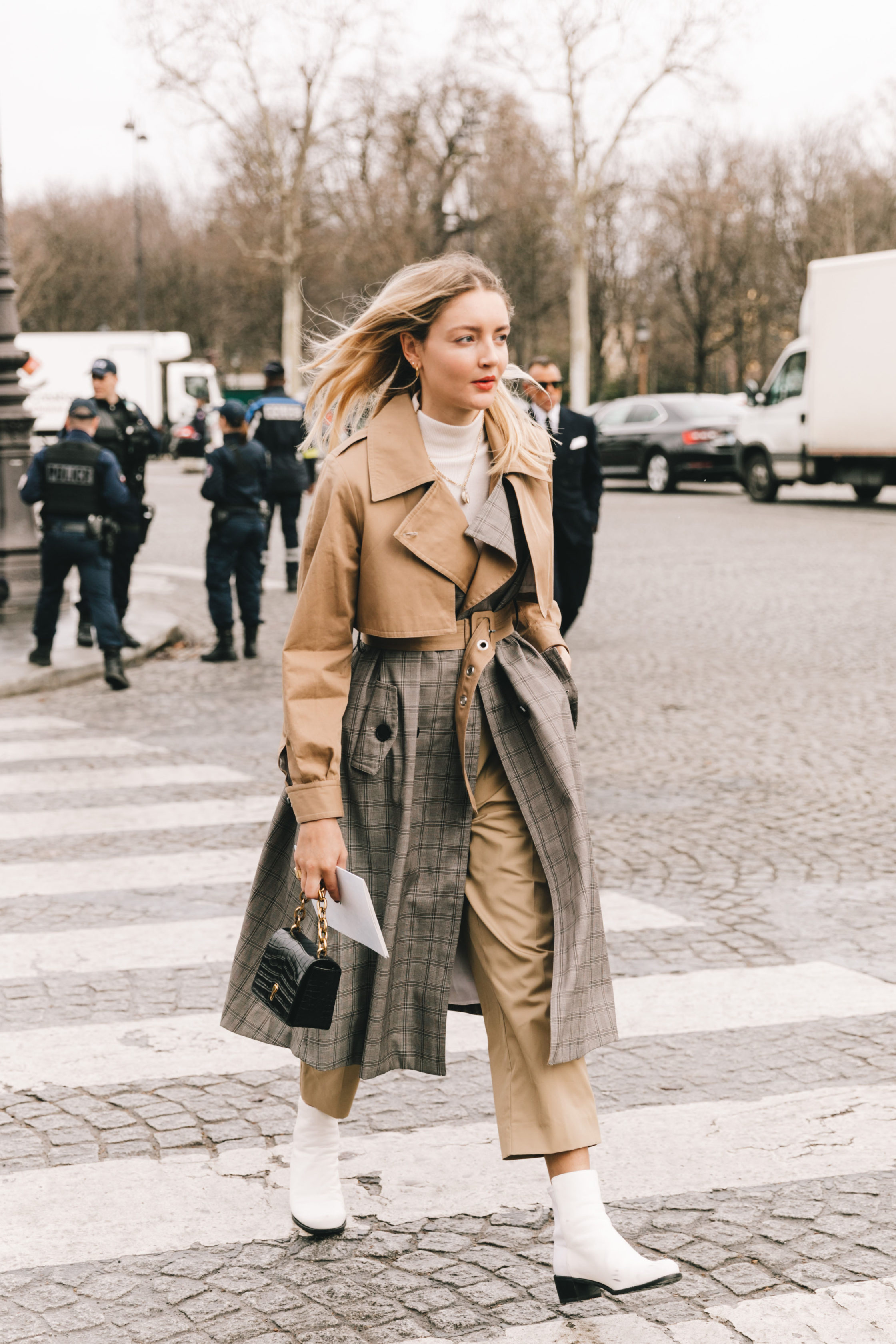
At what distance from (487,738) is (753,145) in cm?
5235

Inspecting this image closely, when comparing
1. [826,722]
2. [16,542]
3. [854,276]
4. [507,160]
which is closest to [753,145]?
[507,160]

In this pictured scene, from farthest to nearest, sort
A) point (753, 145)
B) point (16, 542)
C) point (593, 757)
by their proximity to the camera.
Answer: point (753, 145) → point (16, 542) → point (593, 757)

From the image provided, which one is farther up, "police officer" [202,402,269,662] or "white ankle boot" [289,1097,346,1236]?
"police officer" [202,402,269,662]

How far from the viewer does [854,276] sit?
72.7 feet

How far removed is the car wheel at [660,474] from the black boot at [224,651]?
16.6 metres

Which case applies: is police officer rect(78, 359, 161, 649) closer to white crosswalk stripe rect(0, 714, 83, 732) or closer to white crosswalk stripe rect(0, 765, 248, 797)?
white crosswalk stripe rect(0, 714, 83, 732)

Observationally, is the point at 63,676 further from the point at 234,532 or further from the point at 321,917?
the point at 321,917

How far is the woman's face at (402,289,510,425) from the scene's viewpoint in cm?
281

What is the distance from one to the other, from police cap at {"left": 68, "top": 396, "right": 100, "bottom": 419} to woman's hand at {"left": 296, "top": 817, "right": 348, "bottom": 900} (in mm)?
7409

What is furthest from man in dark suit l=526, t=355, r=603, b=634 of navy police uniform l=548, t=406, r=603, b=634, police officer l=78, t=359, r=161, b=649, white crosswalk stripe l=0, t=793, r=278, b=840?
police officer l=78, t=359, r=161, b=649

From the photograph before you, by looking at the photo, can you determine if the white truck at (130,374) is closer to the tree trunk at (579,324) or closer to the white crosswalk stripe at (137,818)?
the tree trunk at (579,324)

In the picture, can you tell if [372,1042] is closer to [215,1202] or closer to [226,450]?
[215,1202]

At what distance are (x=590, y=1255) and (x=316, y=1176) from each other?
1.95 ft

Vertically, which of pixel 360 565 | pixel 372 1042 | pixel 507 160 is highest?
pixel 507 160
